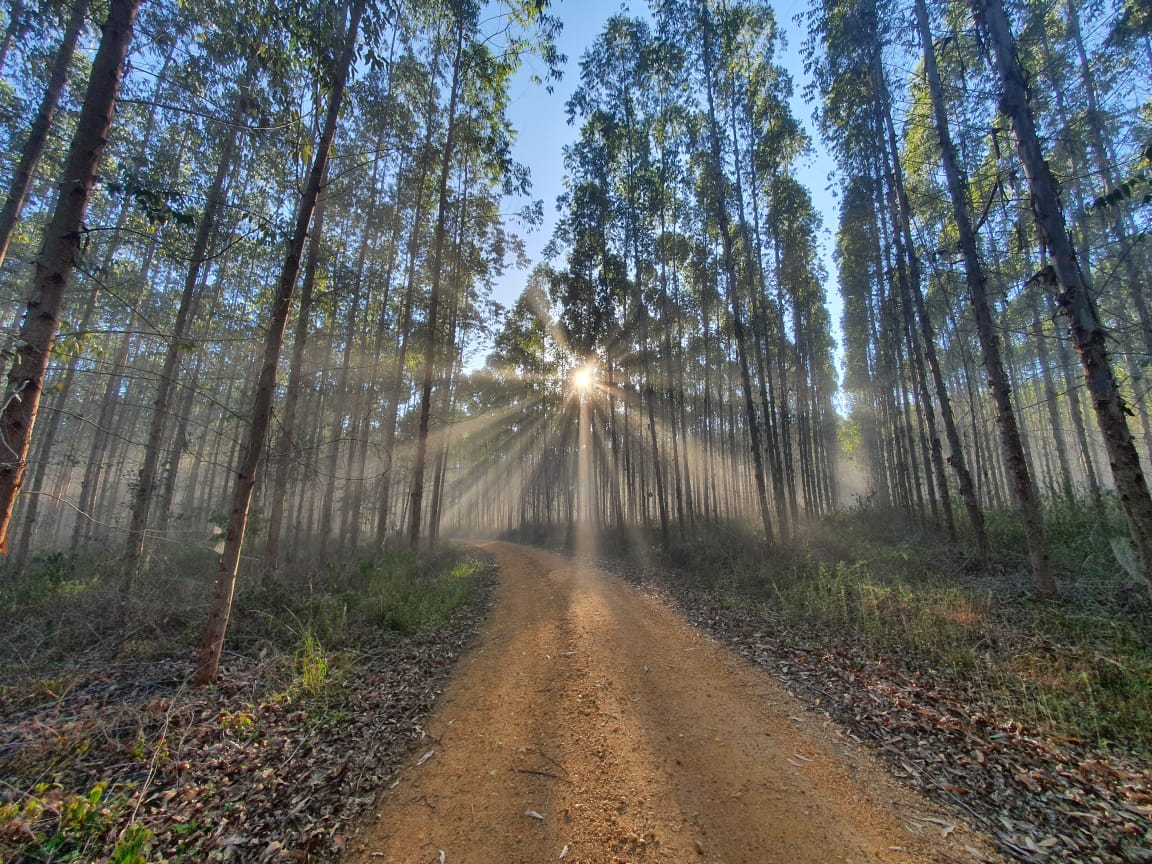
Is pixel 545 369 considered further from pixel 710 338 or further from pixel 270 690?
pixel 270 690

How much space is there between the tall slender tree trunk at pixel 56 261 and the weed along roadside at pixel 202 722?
1919mm

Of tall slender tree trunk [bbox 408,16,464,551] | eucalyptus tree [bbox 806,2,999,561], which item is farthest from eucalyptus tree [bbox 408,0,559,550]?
eucalyptus tree [bbox 806,2,999,561]

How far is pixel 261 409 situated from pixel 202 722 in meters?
3.33

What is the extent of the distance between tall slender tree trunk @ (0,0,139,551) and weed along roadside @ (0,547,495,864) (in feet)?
6.30

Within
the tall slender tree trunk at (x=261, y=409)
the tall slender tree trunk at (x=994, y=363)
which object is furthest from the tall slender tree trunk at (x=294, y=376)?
the tall slender tree trunk at (x=994, y=363)

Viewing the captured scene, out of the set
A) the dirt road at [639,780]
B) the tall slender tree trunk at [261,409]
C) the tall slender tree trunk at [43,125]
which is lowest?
the dirt road at [639,780]

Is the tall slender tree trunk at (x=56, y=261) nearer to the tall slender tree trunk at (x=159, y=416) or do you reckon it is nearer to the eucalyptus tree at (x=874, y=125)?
the tall slender tree trunk at (x=159, y=416)

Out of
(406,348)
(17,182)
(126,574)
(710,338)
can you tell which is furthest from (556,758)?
(710,338)

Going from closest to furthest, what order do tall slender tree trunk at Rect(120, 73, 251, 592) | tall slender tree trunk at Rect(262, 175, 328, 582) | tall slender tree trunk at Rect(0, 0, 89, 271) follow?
1. tall slender tree trunk at Rect(0, 0, 89, 271)
2. tall slender tree trunk at Rect(120, 73, 251, 592)
3. tall slender tree trunk at Rect(262, 175, 328, 582)

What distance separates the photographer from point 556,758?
3.91 m

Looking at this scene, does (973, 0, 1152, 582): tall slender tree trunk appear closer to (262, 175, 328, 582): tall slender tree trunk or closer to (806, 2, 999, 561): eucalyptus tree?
(806, 2, 999, 561): eucalyptus tree

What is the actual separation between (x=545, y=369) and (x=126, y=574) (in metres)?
18.8

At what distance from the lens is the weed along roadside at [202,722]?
2881 mm

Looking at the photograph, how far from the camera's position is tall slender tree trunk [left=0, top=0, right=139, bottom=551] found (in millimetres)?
3152
